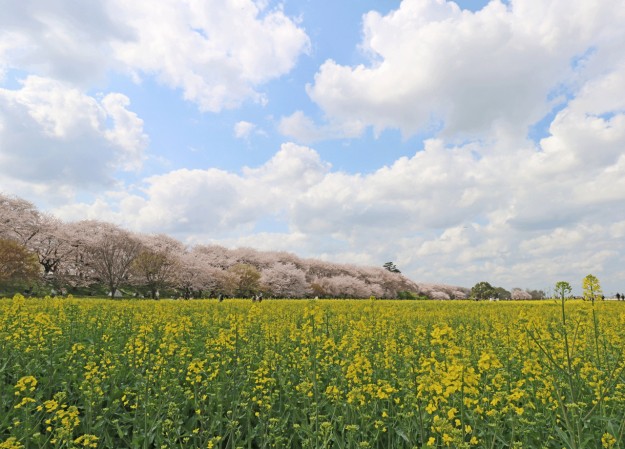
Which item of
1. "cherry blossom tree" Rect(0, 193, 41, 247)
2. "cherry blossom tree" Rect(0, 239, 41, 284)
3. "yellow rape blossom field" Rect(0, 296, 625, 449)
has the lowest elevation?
"yellow rape blossom field" Rect(0, 296, 625, 449)

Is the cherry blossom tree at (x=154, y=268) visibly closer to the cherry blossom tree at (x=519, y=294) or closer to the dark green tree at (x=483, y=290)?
the dark green tree at (x=483, y=290)

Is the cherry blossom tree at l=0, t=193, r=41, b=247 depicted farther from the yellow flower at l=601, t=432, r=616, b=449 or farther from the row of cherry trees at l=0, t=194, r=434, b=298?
the yellow flower at l=601, t=432, r=616, b=449

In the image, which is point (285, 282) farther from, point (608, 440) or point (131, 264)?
point (608, 440)

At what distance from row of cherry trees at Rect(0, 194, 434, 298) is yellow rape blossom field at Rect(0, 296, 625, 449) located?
38.0 metres

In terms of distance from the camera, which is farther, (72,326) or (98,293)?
(98,293)

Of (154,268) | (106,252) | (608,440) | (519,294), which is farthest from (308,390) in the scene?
(519,294)

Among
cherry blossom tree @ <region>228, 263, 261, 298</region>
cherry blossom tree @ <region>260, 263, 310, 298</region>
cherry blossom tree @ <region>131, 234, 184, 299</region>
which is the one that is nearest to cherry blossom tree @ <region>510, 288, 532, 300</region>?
cherry blossom tree @ <region>260, 263, 310, 298</region>

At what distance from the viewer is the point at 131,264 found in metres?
46.3

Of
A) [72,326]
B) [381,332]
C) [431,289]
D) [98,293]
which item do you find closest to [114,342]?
[72,326]

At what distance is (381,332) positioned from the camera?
9.78m

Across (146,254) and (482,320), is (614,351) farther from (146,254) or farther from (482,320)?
(146,254)

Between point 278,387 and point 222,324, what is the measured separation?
5.71 metres

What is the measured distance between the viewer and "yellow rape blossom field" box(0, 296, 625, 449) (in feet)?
15.5

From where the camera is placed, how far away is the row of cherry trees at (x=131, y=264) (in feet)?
155
